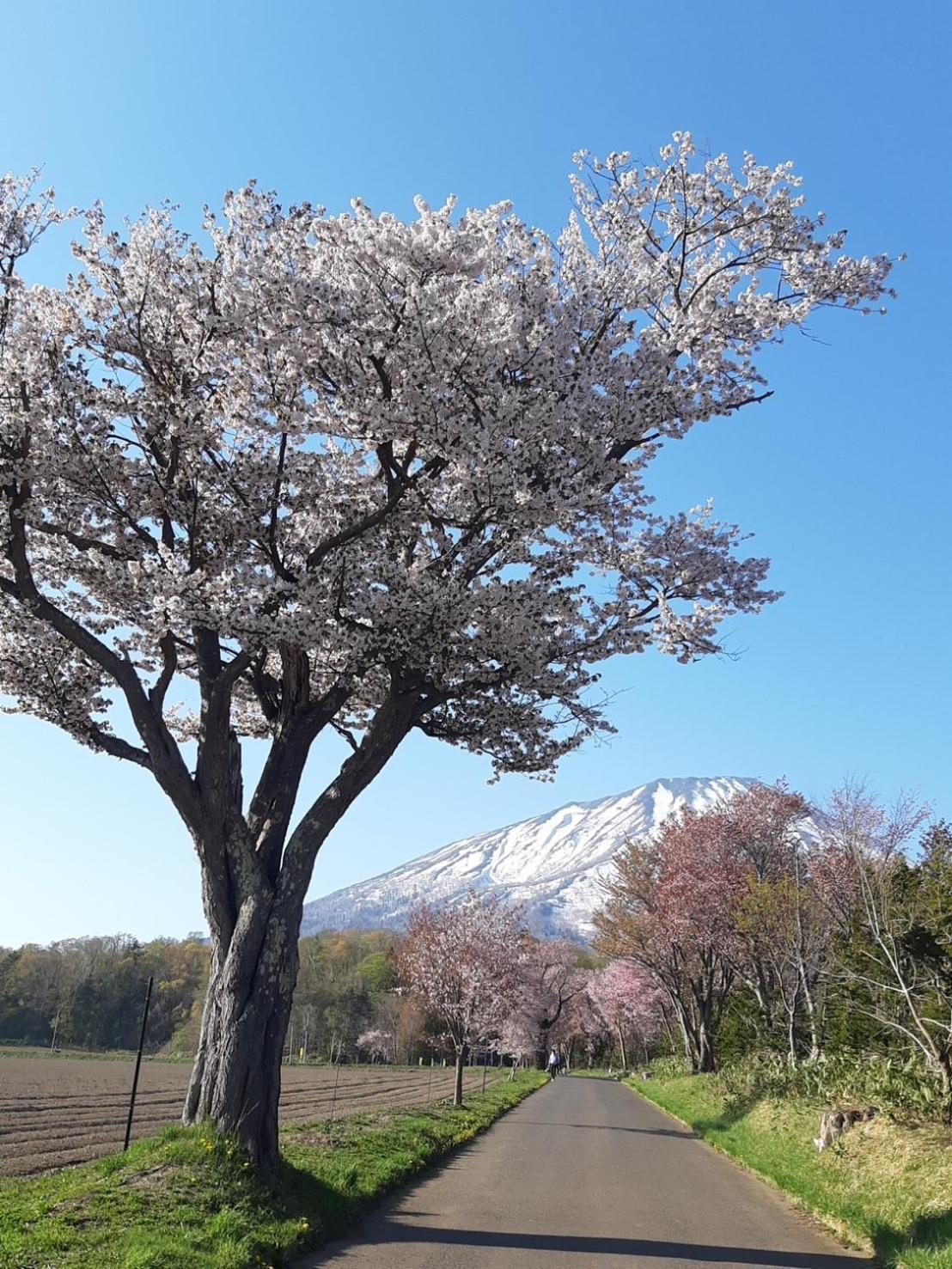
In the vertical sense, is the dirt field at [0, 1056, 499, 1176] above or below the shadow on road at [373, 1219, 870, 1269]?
below

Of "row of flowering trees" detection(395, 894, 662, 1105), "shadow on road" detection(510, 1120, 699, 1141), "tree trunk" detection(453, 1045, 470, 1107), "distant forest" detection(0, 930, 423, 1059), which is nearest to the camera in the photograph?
"shadow on road" detection(510, 1120, 699, 1141)

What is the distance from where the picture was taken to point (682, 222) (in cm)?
1026

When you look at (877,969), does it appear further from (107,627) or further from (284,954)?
(107,627)

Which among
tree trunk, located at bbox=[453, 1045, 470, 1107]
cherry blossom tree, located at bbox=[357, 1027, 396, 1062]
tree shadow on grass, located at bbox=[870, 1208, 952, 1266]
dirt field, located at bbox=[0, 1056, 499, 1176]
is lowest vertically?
cherry blossom tree, located at bbox=[357, 1027, 396, 1062]

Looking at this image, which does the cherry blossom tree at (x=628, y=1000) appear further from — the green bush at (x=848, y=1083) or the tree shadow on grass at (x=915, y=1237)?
the tree shadow on grass at (x=915, y=1237)

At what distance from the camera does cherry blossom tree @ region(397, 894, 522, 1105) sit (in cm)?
2584

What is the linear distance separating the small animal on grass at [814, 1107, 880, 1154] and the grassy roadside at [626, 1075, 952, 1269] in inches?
8.7

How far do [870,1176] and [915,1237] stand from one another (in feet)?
8.22

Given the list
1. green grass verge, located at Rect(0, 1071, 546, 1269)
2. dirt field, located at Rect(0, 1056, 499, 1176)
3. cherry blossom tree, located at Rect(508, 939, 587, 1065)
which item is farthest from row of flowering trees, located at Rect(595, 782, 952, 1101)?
cherry blossom tree, located at Rect(508, 939, 587, 1065)

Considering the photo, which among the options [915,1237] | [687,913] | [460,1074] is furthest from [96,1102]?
[915,1237]

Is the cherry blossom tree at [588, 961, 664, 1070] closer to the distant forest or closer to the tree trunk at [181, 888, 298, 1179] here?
the distant forest

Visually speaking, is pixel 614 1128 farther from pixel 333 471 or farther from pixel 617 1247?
pixel 333 471

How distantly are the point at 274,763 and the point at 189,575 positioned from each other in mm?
2703

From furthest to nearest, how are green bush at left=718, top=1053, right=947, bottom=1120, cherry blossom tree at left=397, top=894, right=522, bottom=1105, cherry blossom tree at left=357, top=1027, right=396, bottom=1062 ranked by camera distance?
cherry blossom tree at left=357, top=1027, right=396, bottom=1062
cherry blossom tree at left=397, top=894, right=522, bottom=1105
green bush at left=718, top=1053, right=947, bottom=1120
